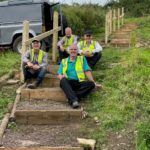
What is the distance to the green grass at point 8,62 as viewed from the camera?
12.1m

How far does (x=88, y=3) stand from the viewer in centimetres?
3469

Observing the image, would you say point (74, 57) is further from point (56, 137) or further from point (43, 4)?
point (43, 4)

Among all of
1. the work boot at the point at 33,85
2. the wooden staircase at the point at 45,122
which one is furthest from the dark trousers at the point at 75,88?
the work boot at the point at 33,85

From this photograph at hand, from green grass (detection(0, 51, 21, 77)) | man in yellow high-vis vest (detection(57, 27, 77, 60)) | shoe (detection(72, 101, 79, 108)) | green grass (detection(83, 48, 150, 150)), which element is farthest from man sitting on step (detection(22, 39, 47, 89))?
man in yellow high-vis vest (detection(57, 27, 77, 60))

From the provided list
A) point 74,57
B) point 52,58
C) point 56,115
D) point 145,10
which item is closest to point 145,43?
point 52,58

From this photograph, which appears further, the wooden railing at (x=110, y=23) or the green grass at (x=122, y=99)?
the wooden railing at (x=110, y=23)

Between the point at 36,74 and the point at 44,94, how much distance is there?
863 mm

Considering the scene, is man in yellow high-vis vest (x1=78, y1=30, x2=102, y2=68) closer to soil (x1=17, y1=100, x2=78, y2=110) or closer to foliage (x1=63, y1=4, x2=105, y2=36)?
soil (x1=17, y1=100, x2=78, y2=110)

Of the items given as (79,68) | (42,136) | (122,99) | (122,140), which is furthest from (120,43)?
(122,140)

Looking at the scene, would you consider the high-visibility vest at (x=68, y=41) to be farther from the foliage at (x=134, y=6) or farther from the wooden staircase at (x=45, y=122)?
the foliage at (x=134, y=6)

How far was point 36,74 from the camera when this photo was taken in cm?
1036

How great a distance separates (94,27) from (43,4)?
41.6 feet

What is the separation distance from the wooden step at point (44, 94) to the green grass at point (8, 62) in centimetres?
216

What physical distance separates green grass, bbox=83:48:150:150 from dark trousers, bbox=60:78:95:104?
25 centimetres
